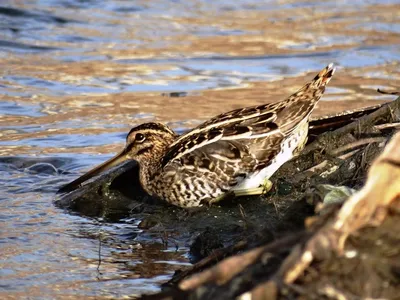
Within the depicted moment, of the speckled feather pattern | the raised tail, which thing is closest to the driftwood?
the speckled feather pattern

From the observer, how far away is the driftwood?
3.34 m

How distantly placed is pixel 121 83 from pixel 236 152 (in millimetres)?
4741

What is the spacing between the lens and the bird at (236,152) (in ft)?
22.5

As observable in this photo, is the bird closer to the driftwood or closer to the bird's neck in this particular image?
the bird's neck

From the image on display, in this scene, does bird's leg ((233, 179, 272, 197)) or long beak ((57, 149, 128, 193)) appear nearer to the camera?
bird's leg ((233, 179, 272, 197))

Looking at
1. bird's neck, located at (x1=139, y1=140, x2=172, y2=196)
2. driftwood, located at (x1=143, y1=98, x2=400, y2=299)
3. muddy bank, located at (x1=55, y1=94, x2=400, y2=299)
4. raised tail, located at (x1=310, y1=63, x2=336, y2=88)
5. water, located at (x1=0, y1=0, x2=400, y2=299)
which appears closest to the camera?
driftwood, located at (x1=143, y1=98, x2=400, y2=299)

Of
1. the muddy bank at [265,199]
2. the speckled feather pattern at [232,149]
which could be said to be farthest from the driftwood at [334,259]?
the speckled feather pattern at [232,149]

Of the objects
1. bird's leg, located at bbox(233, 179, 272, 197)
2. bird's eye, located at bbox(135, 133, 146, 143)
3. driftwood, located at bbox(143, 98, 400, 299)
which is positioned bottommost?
bird's leg, located at bbox(233, 179, 272, 197)

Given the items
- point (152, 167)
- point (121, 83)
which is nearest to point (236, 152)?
point (152, 167)

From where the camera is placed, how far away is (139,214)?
7199 millimetres

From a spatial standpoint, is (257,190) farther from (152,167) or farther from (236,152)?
(152,167)

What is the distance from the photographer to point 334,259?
3.48 m

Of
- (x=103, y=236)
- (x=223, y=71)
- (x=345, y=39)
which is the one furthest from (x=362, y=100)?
(x=103, y=236)

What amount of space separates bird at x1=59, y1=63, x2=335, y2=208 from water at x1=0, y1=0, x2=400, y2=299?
461mm
